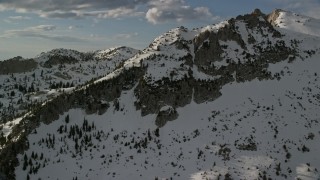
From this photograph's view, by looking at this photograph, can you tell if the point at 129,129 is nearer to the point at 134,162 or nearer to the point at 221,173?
the point at 134,162

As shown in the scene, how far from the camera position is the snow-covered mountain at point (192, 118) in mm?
106812

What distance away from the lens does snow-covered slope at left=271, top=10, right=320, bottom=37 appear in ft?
571

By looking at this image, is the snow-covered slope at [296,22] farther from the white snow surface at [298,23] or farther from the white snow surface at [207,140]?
the white snow surface at [207,140]

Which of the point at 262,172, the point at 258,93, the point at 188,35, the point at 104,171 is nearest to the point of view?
the point at 262,172

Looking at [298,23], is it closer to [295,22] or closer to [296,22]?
[296,22]

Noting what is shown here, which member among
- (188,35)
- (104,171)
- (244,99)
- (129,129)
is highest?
(188,35)

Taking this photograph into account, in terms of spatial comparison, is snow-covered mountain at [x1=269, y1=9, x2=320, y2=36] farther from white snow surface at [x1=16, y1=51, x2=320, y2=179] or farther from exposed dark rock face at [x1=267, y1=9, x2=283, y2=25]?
white snow surface at [x1=16, y1=51, x2=320, y2=179]

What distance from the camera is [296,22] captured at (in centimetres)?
18238

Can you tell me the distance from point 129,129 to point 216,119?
87.5 ft

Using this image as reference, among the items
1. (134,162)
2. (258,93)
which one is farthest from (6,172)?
(258,93)

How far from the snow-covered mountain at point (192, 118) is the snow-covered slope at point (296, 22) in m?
15.7

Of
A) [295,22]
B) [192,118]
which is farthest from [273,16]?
[192,118]

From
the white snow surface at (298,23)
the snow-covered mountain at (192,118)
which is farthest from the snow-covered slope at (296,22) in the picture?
the snow-covered mountain at (192,118)

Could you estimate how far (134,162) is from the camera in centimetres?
11012
